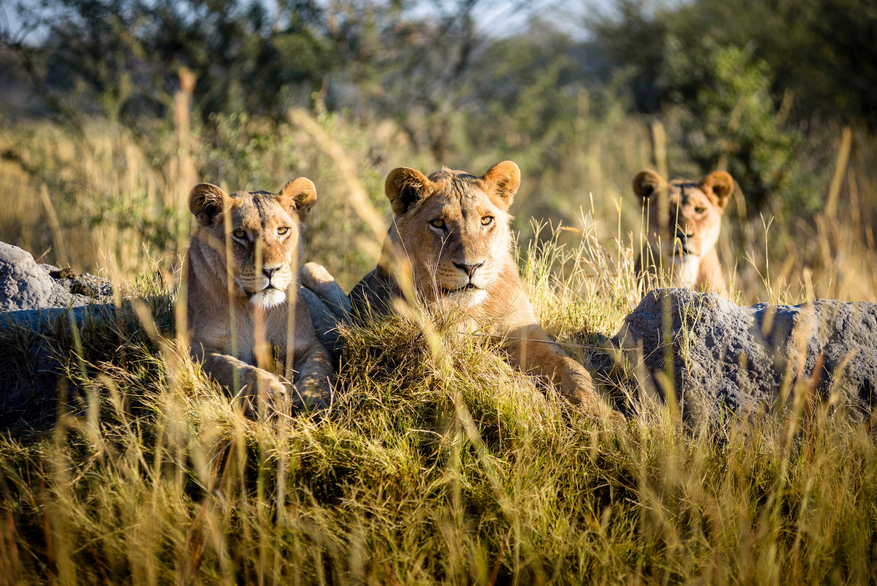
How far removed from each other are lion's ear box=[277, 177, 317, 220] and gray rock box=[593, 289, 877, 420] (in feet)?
6.31

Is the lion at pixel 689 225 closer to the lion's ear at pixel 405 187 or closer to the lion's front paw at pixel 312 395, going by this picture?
the lion's ear at pixel 405 187

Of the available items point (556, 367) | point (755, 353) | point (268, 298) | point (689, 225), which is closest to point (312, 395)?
point (268, 298)

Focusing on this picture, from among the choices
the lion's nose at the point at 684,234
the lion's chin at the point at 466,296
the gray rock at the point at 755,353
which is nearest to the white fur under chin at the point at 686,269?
the lion's nose at the point at 684,234

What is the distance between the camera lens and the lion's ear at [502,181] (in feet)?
12.6

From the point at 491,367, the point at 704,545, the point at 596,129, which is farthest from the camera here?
the point at 596,129

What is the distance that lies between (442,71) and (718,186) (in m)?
8.43

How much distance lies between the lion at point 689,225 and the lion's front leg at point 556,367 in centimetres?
167

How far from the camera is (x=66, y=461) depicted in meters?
2.80

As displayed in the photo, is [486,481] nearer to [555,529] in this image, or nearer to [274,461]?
[555,529]

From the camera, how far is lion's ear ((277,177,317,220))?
378cm

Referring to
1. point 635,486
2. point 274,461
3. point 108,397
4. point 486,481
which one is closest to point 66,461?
point 108,397

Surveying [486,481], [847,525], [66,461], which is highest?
[66,461]

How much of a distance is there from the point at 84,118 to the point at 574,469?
27.6ft

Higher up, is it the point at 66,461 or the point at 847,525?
the point at 66,461
